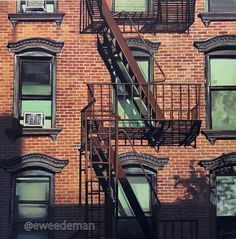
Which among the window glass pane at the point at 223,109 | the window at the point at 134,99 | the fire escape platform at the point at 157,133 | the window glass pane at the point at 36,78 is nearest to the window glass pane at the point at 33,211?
the fire escape platform at the point at 157,133

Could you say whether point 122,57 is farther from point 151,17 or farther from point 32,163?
point 32,163

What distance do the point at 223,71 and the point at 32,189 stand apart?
541 centimetres

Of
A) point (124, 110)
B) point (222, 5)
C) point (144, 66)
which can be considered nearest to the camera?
point (124, 110)

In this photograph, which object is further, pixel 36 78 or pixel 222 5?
pixel 222 5

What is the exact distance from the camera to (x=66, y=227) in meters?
11.1

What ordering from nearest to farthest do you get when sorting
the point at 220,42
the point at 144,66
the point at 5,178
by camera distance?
1. the point at 5,178
2. the point at 220,42
3. the point at 144,66

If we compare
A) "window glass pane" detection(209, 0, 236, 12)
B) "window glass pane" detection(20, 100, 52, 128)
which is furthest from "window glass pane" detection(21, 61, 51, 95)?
"window glass pane" detection(209, 0, 236, 12)

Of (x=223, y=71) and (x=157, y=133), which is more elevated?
(x=223, y=71)

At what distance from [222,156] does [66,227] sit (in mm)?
3977

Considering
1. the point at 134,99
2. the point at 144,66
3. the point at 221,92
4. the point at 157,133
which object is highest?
the point at 144,66

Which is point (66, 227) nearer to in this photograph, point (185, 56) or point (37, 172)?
point (37, 172)

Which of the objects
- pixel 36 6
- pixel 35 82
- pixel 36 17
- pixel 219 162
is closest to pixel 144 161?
pixel 219 162

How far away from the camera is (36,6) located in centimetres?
1180

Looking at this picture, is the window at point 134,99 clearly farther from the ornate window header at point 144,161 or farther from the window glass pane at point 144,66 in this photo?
the ornate window header at point 144,161
